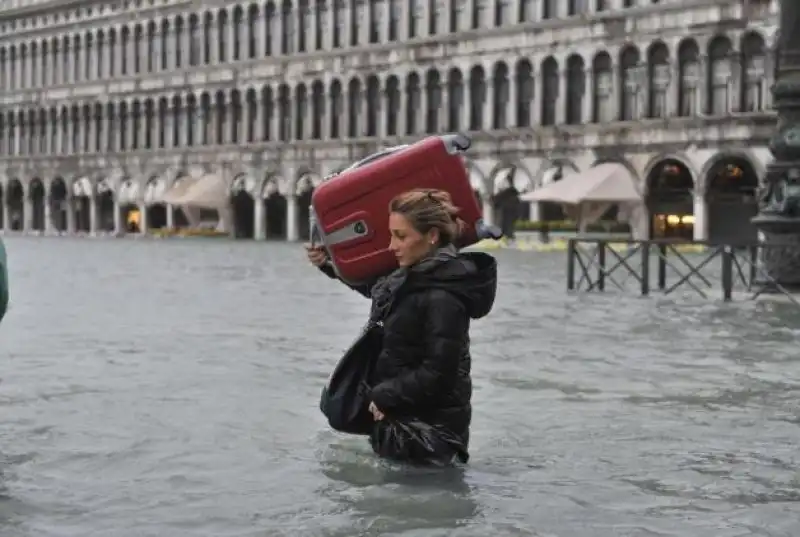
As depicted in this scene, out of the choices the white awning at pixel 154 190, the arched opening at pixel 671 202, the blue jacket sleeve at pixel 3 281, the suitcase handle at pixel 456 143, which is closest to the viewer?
the blue jacket sleeve at pixel 3 281

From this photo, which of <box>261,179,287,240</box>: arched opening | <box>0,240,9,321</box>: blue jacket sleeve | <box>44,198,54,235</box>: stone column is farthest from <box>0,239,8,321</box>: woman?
<box>44,198,54,235</box>: stone column

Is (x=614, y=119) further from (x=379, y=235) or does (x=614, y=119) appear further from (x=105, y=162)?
(x=379, y=235)

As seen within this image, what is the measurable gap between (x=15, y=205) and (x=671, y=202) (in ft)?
158

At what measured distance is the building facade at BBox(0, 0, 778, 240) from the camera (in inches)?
1881

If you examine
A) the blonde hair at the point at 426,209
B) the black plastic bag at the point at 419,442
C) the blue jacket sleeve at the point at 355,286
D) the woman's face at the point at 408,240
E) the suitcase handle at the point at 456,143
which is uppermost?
the suitcase handle at the point at 456,143

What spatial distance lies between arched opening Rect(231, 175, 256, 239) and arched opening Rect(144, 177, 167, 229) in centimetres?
433

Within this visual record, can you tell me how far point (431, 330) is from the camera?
6.06 meters

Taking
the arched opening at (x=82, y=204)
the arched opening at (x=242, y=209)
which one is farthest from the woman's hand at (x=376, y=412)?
the arched opening at (x=82, y=204)

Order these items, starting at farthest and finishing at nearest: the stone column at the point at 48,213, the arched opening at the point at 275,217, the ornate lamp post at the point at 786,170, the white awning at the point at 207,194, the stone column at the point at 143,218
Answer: the stone column at the point at 48,213, the stone column at the point at 143,218, the arched opening at the point at 275,217, the white awning at the point at 207,194, the ornate lamp post at the point at 786,170

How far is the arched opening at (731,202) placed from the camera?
158 feet

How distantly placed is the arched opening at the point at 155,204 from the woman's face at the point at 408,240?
6479 cm

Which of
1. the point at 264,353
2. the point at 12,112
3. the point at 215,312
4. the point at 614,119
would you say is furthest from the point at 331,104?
the point at 264,353

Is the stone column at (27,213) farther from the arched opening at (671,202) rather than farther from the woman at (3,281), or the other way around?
the woman at (3,281)

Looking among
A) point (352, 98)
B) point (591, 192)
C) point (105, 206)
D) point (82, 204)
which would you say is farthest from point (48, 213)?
point (591, 192)
